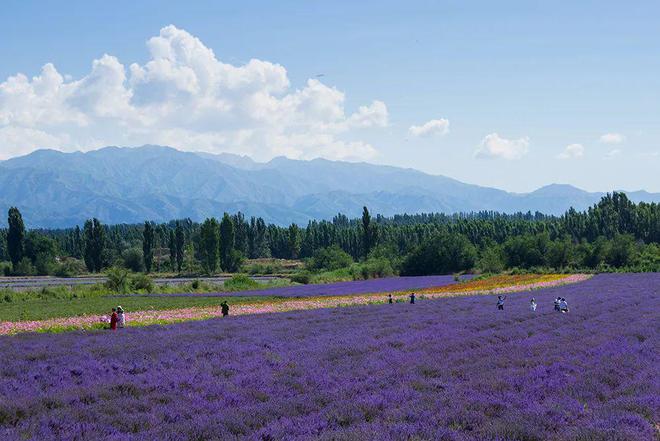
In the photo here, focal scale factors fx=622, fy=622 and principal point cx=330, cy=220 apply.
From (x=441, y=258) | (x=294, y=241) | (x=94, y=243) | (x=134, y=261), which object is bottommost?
(x=441, y=258)

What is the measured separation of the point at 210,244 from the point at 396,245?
41.0 meters

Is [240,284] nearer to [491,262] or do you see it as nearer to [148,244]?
[491,262]

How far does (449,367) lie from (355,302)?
28.4m

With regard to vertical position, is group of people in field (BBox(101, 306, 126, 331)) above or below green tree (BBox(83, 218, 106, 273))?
below

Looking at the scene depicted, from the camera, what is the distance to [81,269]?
134 meters

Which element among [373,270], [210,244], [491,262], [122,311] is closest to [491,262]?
[491,262]

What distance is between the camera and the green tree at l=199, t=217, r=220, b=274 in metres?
115

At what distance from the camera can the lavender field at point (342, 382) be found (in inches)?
412

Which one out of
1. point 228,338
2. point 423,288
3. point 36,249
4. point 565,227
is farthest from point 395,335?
point 565,227

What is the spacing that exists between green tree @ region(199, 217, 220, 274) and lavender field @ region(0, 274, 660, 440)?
89.3 meters

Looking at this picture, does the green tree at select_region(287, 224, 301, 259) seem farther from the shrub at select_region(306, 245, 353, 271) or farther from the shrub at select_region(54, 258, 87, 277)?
the shrub at select_region(54, 258, 87, 277)

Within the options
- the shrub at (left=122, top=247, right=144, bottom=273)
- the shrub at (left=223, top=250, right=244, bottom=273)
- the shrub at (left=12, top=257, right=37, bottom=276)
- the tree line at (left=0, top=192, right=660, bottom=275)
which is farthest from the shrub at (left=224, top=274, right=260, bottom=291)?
the shrub at (left=122, top=247, right=144, bottom=273)

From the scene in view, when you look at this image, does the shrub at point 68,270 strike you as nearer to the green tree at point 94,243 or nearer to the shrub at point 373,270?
the green tree at point 94,243

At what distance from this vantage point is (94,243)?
121 m
